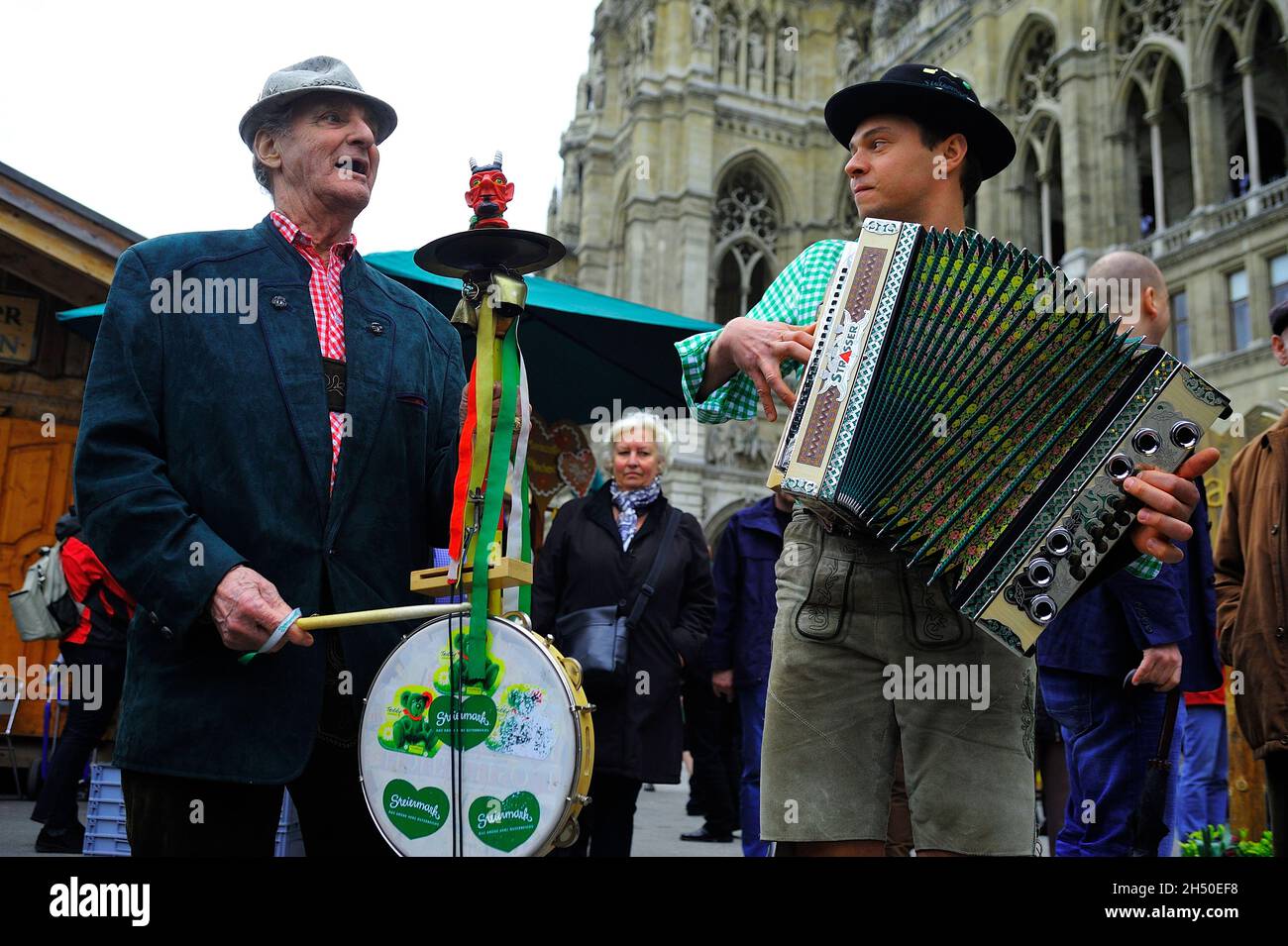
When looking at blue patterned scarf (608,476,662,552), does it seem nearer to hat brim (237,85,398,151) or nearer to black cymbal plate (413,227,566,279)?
hat brim (237,85,398,151)

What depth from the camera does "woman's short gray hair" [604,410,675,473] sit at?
6203 mm

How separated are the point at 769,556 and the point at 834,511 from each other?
4.01m

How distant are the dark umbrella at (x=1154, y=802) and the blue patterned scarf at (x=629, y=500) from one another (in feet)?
8.64

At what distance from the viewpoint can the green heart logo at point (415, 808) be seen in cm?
241

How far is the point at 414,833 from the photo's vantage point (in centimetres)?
242

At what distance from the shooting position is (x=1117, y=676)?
434 centimetres

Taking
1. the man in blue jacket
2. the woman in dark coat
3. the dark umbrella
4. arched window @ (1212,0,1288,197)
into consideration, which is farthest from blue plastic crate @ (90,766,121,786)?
arched window @ (1212,0,1288,197)

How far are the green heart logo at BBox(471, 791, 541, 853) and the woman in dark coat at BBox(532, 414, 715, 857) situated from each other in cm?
291

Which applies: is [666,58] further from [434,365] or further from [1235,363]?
[434,365]

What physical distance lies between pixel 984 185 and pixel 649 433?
968 inches

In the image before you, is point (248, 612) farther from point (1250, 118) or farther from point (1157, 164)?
point (1157, 164)

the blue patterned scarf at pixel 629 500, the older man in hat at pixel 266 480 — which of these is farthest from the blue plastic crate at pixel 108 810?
the older man in hat at pixel 266 480
